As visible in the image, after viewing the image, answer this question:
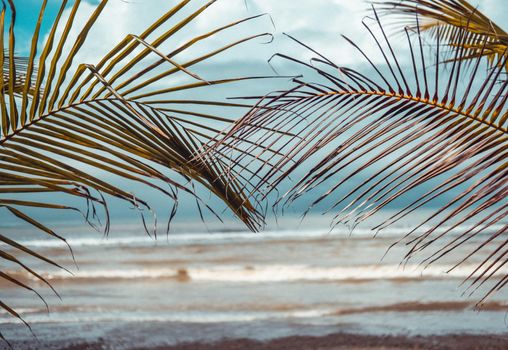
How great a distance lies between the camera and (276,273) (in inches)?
412

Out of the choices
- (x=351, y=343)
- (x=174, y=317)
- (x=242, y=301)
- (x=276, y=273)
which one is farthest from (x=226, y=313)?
(x=276, y=273)

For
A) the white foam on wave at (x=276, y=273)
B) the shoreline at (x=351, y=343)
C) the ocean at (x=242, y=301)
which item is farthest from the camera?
the white foam on wave at (x=276, y=273)

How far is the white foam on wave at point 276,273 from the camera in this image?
9.63 metres

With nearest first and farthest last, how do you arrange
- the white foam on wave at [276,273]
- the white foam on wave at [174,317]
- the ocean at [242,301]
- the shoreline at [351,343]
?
the shoreline at [351,343]
the ocean at [242,301]
the white foam on wave at [174,317]
the white foam on wave at [276,273]

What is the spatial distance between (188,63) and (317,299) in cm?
616

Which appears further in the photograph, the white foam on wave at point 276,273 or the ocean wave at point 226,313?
the white foam on wave at point 276,273

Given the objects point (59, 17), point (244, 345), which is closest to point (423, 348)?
point (244, 345)

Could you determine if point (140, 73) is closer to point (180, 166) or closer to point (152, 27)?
point (152, 27)

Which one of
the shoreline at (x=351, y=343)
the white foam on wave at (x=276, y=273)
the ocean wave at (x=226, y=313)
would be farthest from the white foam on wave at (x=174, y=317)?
the white foam on wave at (x=276, y=273)

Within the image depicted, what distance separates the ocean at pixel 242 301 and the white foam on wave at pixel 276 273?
2 centimetres

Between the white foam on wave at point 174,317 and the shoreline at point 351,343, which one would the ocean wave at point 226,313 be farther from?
the shoreline at point 351,343

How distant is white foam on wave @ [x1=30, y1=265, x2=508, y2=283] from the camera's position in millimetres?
9633

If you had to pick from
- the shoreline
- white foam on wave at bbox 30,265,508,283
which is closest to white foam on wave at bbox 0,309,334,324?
the shoreline

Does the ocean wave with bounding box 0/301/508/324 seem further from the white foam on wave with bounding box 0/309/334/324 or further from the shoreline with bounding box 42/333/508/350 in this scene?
the shoreline with bounding box 42/333/508/350
